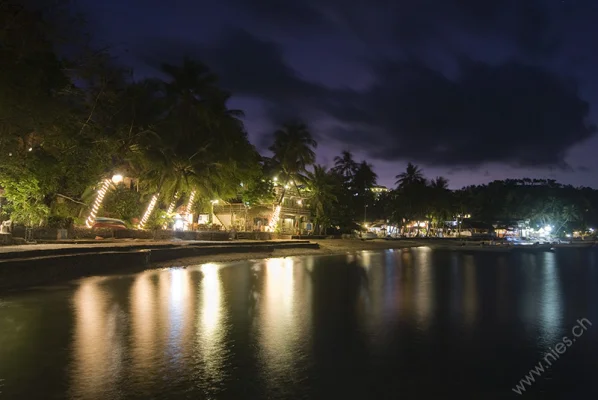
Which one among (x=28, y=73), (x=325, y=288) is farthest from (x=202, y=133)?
(x=325, y=288)

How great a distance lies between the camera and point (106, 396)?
5.49m

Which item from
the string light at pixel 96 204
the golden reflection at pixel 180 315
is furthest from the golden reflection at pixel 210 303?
the string light at pixel 96 204

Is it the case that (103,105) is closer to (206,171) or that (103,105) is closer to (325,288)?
(206,171)

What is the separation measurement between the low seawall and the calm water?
5.30 ft

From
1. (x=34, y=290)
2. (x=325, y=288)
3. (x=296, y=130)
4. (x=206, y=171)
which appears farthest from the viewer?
(x=296, y=130)

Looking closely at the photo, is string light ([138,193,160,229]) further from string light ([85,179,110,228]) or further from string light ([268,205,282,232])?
string light ([268,205,282,232])

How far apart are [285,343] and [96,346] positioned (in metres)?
2.92

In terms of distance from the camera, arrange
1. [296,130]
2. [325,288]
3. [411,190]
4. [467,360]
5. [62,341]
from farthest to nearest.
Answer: [411,190], [296,130], [325,288], [62,341], [467,360]

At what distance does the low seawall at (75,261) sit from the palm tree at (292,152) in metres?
28.1

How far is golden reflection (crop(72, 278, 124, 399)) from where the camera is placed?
5.93 m

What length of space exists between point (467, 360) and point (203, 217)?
54.1 meters

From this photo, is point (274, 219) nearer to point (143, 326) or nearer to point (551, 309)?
point (551, 309)

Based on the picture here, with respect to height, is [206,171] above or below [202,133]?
below

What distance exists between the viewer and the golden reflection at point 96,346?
5.93 meters
